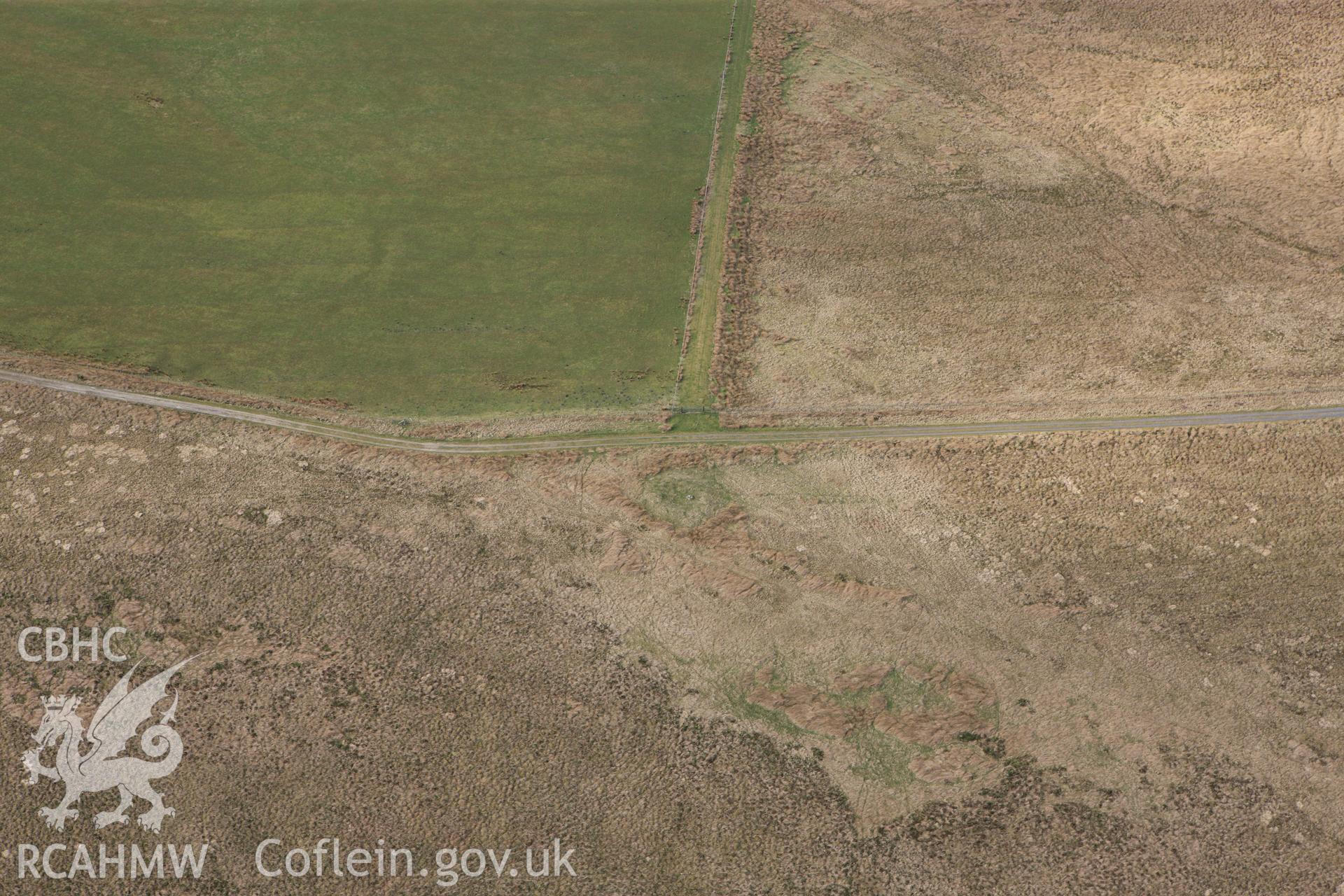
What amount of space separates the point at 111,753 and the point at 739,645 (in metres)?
18.6

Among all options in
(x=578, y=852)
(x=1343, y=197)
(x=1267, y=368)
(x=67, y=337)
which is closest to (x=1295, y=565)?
(x=1267, y=368)

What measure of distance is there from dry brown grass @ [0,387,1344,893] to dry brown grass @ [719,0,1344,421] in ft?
13.2

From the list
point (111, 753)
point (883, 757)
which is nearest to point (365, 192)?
point (111, 753)

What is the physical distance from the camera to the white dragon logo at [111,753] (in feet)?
92.5

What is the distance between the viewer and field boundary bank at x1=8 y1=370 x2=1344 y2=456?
3775 centimetres

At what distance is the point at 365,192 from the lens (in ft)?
154

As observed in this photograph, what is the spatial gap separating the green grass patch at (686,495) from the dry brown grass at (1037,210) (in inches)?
152

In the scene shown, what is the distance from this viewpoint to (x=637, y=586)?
110 ft

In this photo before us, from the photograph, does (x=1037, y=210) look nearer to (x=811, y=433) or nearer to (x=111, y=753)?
(x=811, y=433)

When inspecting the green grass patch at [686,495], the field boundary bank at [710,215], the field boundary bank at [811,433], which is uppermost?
the field boundary bank at [710,215]

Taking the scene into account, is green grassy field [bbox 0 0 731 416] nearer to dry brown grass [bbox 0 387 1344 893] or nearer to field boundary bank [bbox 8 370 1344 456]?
field boundary bank [bbox 8 370 1344 456]

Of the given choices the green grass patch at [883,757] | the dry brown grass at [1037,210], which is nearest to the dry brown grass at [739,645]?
the green grass patch at [883,757]

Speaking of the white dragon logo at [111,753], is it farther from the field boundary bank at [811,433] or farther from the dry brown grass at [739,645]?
the field boundary bank at [811,433]

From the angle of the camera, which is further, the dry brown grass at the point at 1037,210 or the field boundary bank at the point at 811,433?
the dry brown grass at the point at 1037,210
